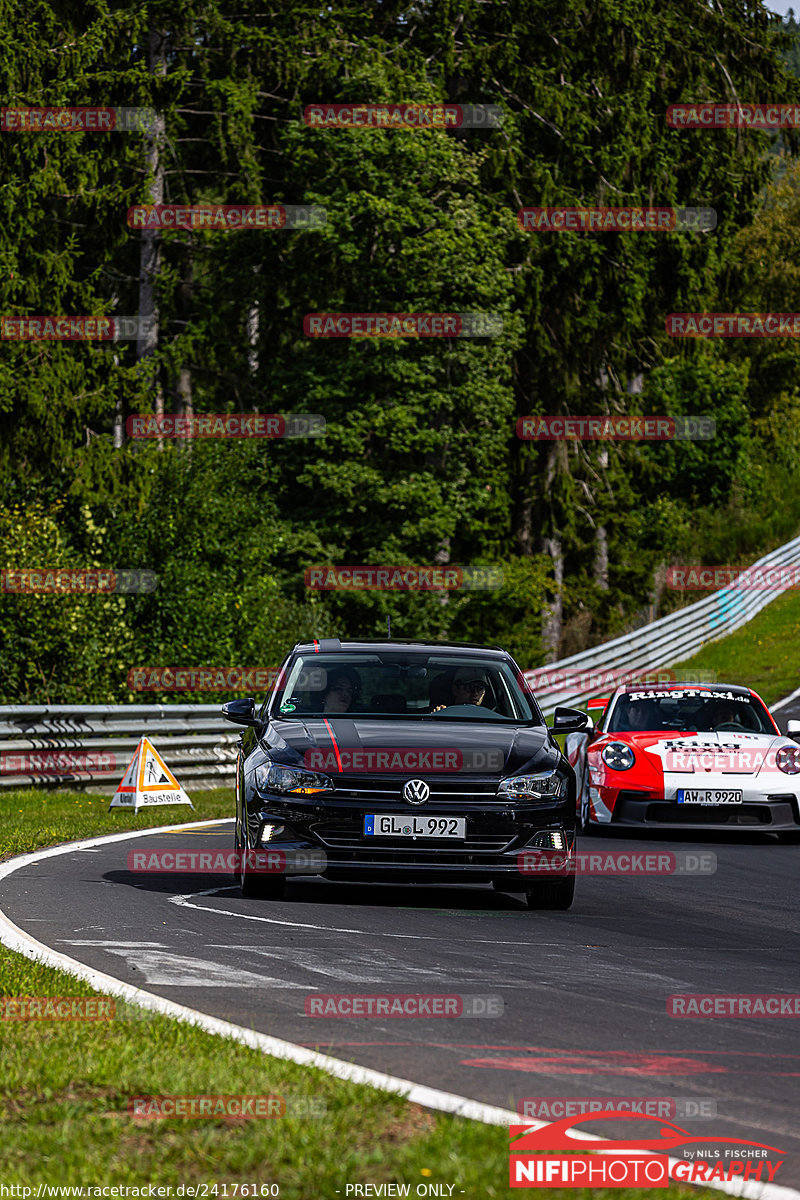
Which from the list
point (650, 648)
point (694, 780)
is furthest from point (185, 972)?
point (650, 648)

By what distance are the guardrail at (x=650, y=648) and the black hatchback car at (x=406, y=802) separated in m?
21.4

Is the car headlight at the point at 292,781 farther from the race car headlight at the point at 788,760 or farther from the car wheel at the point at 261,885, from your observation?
the race car headlight at the point at 788,760

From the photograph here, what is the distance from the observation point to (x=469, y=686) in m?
10.9

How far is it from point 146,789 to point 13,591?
265 inches

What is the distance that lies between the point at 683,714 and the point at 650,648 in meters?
20.2

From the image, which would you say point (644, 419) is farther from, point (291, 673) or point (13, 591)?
point (291, 673)

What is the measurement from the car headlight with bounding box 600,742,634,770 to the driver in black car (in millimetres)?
3998

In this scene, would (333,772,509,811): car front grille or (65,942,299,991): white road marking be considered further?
(333,772,509,811): car front grille

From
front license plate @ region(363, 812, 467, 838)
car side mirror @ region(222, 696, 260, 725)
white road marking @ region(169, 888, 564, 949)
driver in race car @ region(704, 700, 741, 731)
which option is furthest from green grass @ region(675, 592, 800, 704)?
white road marking @ region(169, 888, 564, 949)

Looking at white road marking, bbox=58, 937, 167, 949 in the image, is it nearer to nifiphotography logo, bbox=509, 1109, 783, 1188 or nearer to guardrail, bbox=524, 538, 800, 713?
nifiphotography logo, bbox=509, 1109, 783, 1188

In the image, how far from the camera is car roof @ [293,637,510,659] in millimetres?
11250

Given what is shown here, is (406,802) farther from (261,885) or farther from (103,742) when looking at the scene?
(103,742)

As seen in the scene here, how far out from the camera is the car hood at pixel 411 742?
9555 mm

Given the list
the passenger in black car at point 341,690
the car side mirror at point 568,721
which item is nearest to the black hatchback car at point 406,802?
the passenger in black car at point 341,690
